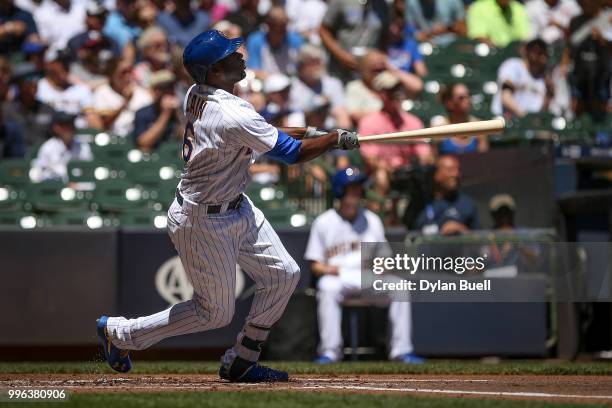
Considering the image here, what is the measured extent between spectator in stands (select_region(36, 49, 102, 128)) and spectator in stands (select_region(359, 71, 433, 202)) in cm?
290

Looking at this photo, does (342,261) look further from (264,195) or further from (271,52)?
(271,52)

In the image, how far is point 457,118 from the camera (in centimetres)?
1094

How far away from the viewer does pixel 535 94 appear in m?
12.3

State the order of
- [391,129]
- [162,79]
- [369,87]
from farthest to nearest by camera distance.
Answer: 1. [369,87]
2. [162,79]
3. [391,129]

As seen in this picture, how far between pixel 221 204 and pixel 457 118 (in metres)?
5.65

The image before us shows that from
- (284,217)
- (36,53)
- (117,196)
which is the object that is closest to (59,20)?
(36,53)

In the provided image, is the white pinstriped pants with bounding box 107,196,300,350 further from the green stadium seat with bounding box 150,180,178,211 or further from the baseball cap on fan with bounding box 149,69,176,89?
the baseball cap on fan with bounding box 149,69,176,89

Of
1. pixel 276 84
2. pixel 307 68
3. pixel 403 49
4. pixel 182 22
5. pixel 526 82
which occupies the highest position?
pixel 182 22

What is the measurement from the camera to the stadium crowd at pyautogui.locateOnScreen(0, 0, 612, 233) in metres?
10.9

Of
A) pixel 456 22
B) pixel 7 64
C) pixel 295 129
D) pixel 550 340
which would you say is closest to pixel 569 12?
pixel 456 22

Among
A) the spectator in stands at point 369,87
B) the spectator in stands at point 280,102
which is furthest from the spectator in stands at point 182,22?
the spectator in stands at point 369,87

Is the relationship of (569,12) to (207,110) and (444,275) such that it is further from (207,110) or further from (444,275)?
(207,110)

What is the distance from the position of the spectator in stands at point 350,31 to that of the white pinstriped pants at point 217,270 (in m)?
6.60

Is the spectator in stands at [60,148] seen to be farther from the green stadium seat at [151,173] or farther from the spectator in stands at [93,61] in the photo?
the spectator in stands at [93,61]
